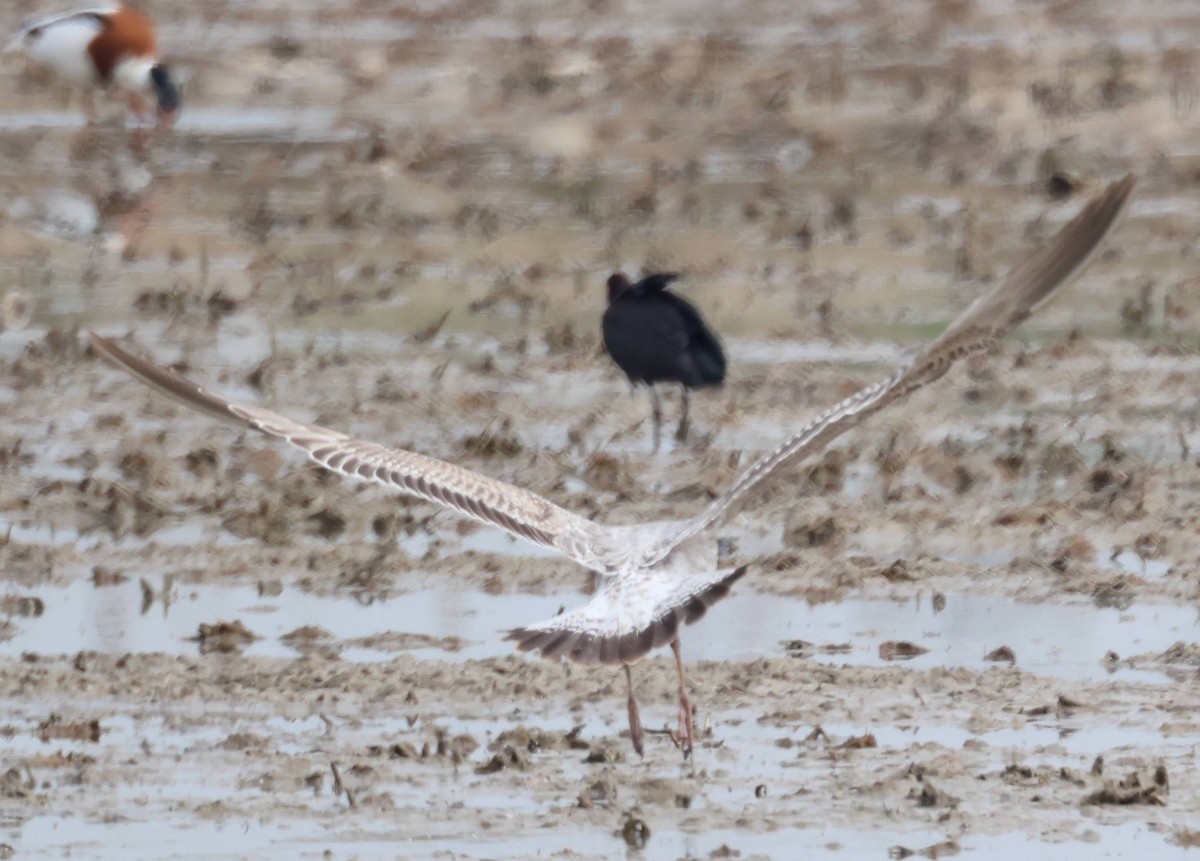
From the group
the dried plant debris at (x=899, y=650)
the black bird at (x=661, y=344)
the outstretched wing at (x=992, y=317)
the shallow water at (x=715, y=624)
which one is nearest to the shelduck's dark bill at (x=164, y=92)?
the black bird at (x=661, y=344)

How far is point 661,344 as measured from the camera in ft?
34.3

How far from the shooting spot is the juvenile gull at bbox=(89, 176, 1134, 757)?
629cm

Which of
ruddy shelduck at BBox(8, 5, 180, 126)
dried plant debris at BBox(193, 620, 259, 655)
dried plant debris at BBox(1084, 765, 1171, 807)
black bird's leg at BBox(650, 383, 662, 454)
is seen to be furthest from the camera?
ruddy shelduck at BBox(8, 5, 180, 126)

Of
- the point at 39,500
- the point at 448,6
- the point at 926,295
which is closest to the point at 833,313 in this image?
the point at 926,295

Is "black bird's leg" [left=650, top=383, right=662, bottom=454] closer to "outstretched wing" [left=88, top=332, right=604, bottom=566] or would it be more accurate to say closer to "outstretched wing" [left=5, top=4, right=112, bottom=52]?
"outstretched wing" [left=88, top=332, right=604, bottom=566]

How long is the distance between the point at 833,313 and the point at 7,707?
6.67 metres

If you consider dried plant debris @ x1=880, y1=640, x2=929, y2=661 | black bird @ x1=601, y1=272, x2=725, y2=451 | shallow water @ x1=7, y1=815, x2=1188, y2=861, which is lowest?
shallow water @ x1=7, y1=815, x2=1188, y2=861

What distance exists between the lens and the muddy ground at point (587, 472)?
639 cm

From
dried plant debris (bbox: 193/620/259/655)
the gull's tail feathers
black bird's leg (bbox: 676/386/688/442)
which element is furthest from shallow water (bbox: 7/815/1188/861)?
black bird's leg (bbox: 676/386/688/442)

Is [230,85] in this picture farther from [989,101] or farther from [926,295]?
[926,295]

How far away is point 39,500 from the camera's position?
371 inches

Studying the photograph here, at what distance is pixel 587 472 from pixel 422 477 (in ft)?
8.39

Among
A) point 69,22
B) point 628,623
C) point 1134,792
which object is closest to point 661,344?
point 628,623

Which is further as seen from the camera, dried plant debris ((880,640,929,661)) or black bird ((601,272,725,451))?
black bird ((601,272,725,451))
